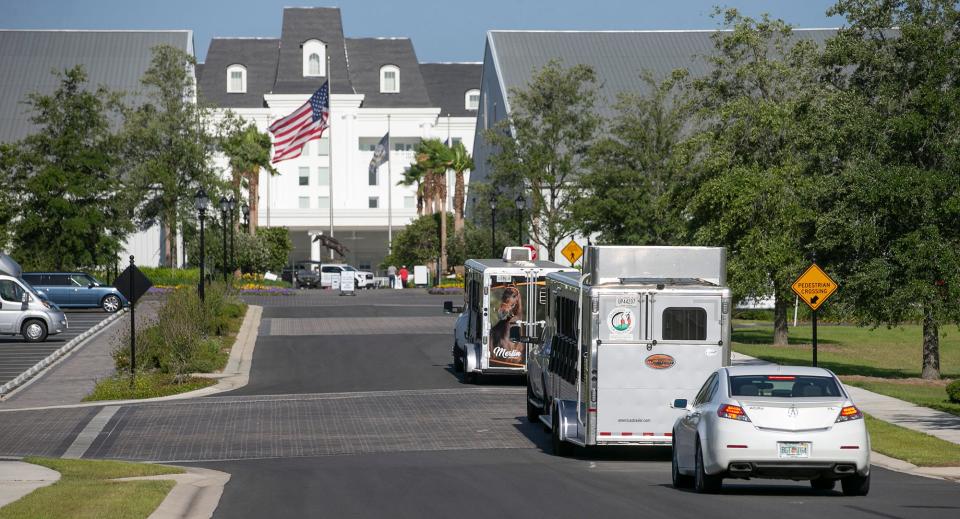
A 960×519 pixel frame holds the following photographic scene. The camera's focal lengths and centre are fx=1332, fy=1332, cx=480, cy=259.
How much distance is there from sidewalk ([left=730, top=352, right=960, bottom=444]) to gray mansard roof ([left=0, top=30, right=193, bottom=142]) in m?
80.3

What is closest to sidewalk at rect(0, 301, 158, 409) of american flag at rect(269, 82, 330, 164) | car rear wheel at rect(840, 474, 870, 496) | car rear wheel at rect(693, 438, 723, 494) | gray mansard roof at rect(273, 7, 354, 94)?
car rear wheel at rect(693, 438, 723, 494)

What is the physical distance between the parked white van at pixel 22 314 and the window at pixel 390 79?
8470cm

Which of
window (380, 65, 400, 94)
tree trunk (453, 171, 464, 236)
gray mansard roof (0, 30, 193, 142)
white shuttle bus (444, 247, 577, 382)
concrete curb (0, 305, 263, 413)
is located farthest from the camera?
window (380, 65, 400, 94)

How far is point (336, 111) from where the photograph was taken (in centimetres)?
11969

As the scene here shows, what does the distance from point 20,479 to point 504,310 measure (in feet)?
48.6

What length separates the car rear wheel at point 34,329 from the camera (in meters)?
42.9

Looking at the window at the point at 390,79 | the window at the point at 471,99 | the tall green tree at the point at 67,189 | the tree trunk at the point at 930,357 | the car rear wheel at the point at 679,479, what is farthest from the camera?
the window at the point at 471,99

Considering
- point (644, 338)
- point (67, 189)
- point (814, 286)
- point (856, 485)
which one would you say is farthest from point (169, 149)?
point (856, 485)

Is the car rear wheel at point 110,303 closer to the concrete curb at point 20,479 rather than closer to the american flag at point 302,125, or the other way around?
the american flag at point 302,125

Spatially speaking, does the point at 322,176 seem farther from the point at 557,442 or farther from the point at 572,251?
the point at 557,442

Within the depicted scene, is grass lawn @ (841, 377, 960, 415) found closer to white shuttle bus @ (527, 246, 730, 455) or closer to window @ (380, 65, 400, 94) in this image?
white shuttle bus @ (527, 246, 730, 455)

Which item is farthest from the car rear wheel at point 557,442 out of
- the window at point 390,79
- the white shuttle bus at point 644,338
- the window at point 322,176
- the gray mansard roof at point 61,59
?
the window at point 390,79

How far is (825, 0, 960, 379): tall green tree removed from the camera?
1216 inches

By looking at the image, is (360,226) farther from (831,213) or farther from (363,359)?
(831,213)
